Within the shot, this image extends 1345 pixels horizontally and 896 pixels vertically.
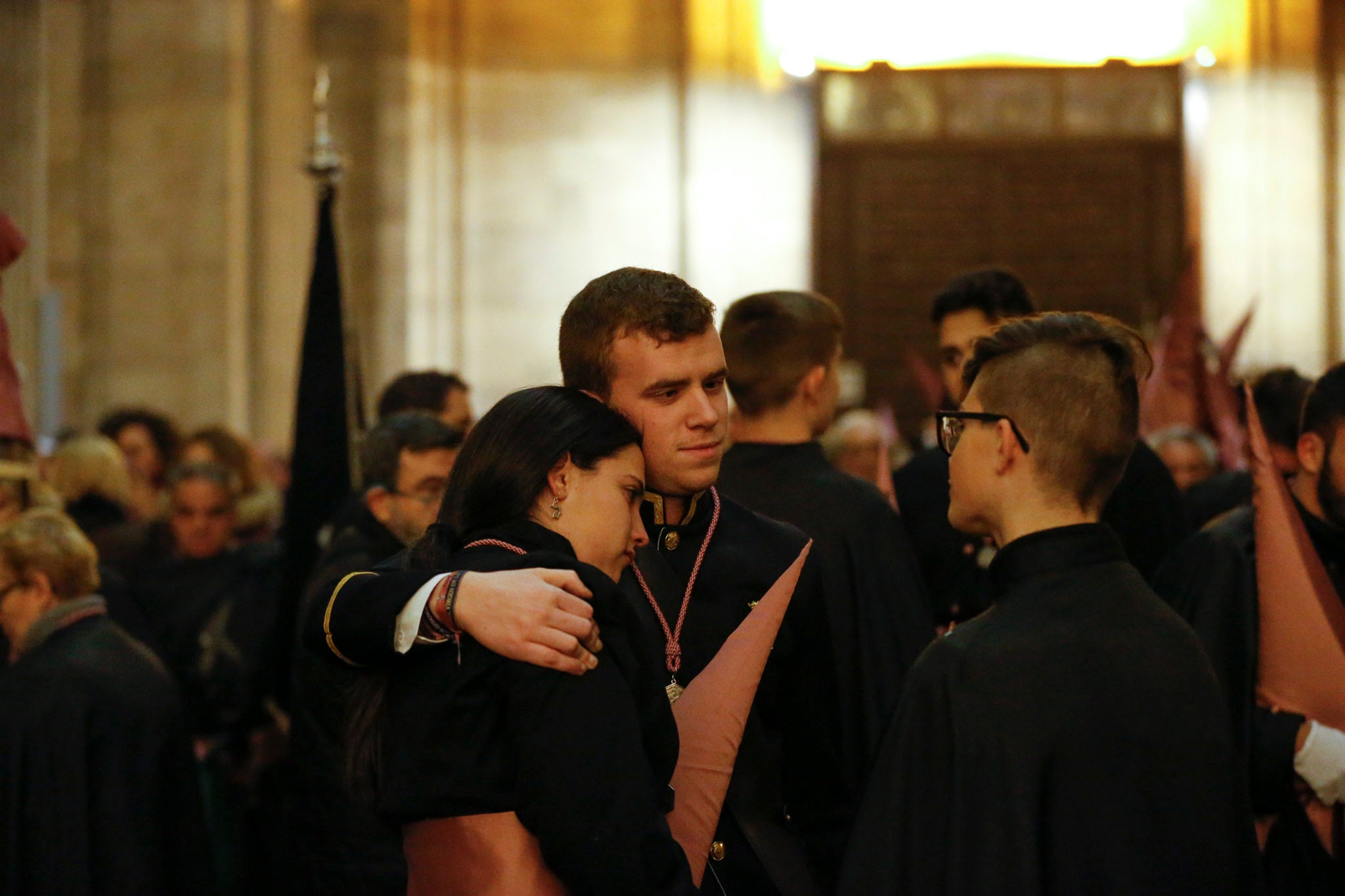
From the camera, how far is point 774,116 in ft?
45.2

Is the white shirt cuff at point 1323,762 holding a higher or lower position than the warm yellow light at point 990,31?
lower

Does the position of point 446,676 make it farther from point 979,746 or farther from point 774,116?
point 774,116

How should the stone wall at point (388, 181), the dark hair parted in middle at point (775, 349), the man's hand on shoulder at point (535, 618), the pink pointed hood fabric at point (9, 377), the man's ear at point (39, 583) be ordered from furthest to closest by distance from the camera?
the stone wall at point (388, 181)
the man's ear at point (39, 583)
the pink pointed hood fabric at point (9, 377)
the dark hair parted in middle at point (775, 349)
the man's hand on shoulder at point (535, 618)

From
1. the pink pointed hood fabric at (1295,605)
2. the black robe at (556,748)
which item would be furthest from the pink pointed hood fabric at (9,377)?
the pink pointed hood fabric at (1295,605)

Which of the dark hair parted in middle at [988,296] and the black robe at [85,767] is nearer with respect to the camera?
the black robe at [85,767]

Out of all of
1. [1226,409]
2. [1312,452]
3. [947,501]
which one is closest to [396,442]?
[947,501]

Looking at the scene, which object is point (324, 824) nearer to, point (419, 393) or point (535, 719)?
point (419, 393)

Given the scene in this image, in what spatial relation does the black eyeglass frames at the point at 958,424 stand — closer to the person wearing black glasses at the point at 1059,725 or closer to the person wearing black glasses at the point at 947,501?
the person wearing black glasses at the point at 1059,725

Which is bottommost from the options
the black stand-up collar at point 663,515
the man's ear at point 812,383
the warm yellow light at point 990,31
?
the black stand-up collar at point 663,515

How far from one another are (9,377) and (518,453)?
262 cm

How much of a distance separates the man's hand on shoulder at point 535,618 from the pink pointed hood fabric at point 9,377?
2697mm

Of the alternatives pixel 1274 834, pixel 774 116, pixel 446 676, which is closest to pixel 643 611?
pixel 446 676

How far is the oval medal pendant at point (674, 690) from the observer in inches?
110

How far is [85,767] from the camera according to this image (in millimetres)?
4531
